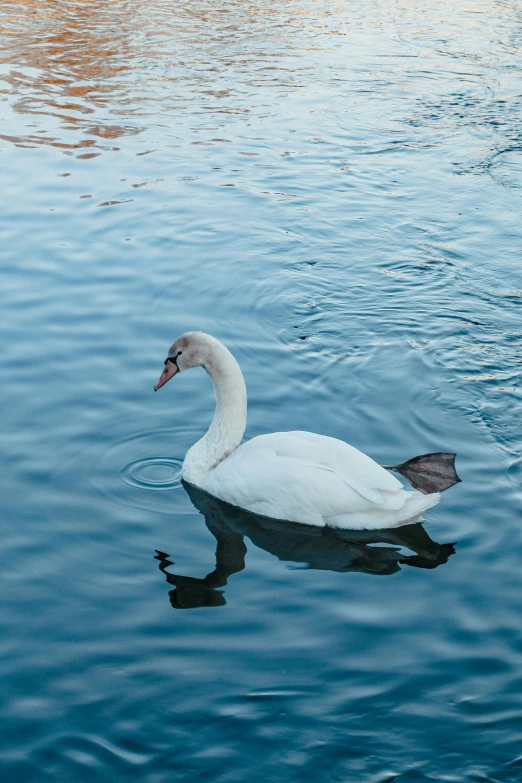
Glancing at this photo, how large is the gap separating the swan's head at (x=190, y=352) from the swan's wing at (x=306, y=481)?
2.38 feet

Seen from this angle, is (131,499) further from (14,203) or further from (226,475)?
(14,203)

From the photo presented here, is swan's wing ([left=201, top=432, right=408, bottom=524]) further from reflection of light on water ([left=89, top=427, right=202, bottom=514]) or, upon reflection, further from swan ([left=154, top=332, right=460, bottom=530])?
reflection of light on water ([left=89, top=427, right=202, bottom=514])

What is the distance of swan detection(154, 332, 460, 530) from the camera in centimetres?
614

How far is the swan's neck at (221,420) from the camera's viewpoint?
269 inches

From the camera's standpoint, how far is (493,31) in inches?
932

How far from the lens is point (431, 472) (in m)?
6.41

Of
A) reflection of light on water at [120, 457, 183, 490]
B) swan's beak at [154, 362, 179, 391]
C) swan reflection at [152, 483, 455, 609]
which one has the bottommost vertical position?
swan reflection at [152, 483, 455, 609]

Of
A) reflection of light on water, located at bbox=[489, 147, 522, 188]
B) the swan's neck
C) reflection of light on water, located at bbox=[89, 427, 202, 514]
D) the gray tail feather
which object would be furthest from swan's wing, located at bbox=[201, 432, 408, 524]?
reflection of light on water, located at bbox=[489, 147, 522, 188]

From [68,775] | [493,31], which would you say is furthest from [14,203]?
[493,31]

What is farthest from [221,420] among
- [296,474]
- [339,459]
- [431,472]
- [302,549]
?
[431,472]

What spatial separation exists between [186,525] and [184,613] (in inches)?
37.2

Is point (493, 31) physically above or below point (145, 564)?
above

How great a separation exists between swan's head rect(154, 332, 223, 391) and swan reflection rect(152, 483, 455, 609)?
1051mm

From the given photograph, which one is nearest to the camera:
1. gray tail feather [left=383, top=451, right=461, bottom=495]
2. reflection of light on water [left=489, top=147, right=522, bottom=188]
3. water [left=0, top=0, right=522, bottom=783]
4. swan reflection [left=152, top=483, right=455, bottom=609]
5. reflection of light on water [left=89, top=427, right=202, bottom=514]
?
water [left=0, top=0, right=522, bottom=783]
